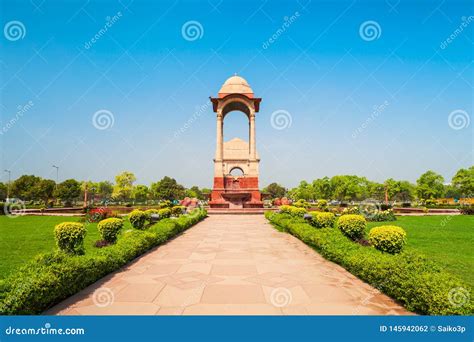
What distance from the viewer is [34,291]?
404 centimetres

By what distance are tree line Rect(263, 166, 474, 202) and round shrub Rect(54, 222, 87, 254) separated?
187 feet

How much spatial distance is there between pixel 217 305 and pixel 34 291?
253 centimetres

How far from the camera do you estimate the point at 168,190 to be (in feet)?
258

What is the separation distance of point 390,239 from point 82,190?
85606mm

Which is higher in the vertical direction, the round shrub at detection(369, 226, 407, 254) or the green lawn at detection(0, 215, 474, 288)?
the round shrub at detection(369, 226, 407, 254)

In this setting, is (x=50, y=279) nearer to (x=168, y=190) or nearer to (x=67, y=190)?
(x=67, y=190)

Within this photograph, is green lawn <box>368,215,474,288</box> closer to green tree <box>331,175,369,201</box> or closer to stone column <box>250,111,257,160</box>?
stone column <box>250,111,257,160</box>

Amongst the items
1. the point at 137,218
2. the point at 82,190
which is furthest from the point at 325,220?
the point at 82,190

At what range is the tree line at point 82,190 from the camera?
56531mm

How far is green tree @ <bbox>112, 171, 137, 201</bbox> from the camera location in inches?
3086

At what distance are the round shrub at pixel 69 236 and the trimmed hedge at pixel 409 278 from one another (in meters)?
6.15

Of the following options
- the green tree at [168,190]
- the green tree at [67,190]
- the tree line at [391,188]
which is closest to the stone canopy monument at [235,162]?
the tree line at [391,188]

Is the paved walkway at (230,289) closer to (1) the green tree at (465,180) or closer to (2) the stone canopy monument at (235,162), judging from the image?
(2) the stone canopy monument at (235,162)

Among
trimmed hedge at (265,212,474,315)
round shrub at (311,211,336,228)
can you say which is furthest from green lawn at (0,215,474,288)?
round shrub at (311,211,336,228)
